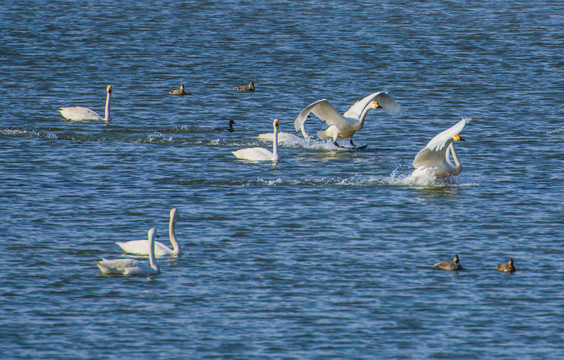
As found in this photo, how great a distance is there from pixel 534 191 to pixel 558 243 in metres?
3.92

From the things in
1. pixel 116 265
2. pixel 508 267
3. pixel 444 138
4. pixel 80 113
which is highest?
pixel 80 113

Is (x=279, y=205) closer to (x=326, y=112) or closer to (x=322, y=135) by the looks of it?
(x=326, y=112)

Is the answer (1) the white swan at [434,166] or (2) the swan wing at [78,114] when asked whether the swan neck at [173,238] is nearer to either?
(1) the white swan at [434,166]

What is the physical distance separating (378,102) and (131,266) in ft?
44.6

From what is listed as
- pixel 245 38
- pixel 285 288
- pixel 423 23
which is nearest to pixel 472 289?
pixel 285 288

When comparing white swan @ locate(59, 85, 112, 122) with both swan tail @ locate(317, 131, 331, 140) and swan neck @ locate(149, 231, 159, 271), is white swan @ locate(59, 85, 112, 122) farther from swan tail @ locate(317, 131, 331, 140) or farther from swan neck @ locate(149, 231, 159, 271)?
swan neck @ locate(149, 231, 159, 271)

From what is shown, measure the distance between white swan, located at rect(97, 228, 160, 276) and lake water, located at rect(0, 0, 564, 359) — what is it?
0.20 metres

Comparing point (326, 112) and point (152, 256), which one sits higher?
point (326, 112)

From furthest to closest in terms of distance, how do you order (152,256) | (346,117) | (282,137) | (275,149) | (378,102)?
(378,102) → (346,117) → (282,137) → (275,149) → (152,256)

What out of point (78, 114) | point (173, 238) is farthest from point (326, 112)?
point (173, 238)

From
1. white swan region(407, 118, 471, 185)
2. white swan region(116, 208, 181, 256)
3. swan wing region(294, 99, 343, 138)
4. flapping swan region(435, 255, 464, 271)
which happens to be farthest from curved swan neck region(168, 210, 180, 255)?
swan wing region(294, 99, 343, 138)

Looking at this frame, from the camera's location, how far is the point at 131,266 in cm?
1675

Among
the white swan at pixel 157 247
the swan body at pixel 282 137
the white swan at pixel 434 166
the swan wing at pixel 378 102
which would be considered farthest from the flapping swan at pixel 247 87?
the white swan at pixel 157 247

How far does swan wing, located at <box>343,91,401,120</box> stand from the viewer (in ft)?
91.7
